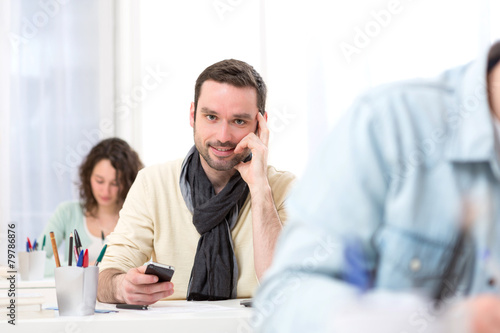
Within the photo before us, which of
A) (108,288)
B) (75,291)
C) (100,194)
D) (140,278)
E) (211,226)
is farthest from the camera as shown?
(100,194)

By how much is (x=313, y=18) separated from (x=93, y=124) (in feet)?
6.07

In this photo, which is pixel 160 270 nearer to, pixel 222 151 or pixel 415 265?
pixel 222 151

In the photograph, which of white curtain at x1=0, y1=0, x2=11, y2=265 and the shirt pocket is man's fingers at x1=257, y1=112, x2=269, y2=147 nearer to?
the shirt pocket

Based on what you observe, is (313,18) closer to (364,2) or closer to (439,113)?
(364,2)

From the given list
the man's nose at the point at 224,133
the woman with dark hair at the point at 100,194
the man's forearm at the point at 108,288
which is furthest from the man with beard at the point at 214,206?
the woman with dark hair at the point at 100,194

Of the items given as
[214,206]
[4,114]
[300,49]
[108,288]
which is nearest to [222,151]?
[214,206]

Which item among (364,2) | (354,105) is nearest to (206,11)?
(364,2)

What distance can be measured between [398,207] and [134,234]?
1.37 meters

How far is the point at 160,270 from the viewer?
54.6 inches

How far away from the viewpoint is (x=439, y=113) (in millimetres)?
623

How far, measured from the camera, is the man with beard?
5.92 feet

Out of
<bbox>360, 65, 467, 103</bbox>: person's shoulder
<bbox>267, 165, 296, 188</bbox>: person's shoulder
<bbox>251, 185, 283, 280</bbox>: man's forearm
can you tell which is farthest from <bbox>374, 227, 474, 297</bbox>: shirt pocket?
<bbox>267, 165, 296, 188</bbox>: person's shoulder

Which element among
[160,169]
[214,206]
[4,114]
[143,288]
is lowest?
[143,288]

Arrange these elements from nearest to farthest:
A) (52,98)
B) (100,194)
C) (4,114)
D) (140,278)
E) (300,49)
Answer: (140,278), (100,194), (300,49), (4,114), (52,98)
